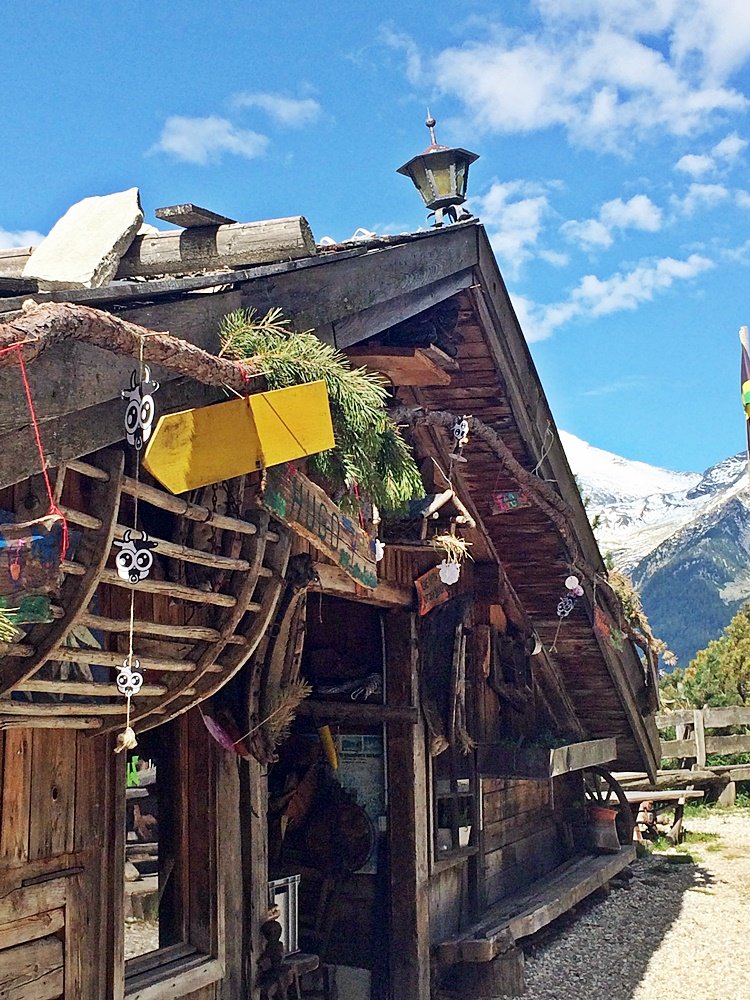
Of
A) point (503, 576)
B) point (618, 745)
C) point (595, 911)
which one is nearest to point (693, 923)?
point (595, 911)

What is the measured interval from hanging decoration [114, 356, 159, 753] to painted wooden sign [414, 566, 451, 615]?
12.9 ft

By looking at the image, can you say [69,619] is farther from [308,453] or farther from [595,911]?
[595,911]

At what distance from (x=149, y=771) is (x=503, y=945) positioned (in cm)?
472

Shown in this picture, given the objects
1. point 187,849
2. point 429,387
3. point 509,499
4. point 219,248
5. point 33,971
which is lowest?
point 33,971

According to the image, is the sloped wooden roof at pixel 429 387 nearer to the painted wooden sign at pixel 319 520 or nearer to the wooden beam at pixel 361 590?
the painted wooden sign at pixel 319 520

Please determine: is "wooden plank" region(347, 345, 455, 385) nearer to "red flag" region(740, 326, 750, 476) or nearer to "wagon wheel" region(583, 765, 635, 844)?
"red flag" region(740, 326, 750, 476)

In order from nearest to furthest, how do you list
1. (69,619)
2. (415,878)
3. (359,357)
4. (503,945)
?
(69,619) < (359,357) < (415,878) < (503,945)

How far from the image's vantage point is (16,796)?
3.83 metres

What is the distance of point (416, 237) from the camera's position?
17.3 feet

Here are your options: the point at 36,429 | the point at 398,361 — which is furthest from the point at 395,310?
the point at 36,429

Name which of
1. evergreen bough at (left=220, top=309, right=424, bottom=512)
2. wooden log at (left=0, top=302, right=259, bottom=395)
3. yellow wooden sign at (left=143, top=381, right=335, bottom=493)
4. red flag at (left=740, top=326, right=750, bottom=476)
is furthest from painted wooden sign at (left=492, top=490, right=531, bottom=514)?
wooden log at (left=0, top=302, right=259, bottom=395)

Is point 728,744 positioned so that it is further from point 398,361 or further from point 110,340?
point 110,340

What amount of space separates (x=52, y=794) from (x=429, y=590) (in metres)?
3.80

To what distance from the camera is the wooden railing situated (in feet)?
50.2
